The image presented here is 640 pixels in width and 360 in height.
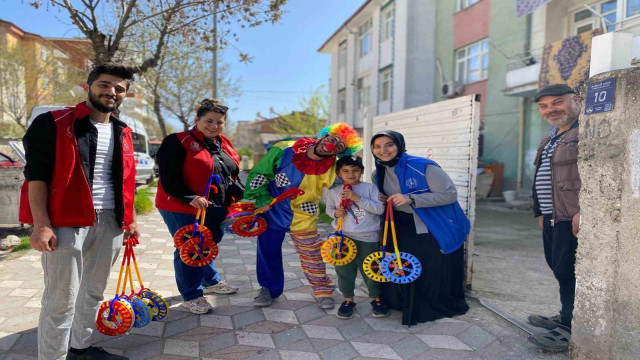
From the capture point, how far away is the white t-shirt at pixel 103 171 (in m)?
2.50

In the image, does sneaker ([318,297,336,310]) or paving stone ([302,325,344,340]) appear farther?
sneaker ([318,297,336,310])

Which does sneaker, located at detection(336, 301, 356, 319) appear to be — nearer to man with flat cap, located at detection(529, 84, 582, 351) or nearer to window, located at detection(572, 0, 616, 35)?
man with flat cap, located at detection(529, 84, 582, 351)

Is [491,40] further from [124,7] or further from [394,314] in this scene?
[394,314]

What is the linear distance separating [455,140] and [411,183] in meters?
1.03

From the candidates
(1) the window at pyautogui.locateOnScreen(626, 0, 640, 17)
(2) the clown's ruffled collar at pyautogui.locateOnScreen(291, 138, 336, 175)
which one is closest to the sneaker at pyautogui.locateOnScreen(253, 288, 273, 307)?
(2) the clown's ruffled collar at pyautogui.locateOnScreen(291, 138, 336, 175)

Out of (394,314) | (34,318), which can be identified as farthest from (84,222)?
(394,314)

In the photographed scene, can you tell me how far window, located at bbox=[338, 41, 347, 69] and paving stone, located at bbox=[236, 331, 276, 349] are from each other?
22.1 metres

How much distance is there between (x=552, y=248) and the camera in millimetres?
3094

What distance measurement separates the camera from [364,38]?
70.6 feet

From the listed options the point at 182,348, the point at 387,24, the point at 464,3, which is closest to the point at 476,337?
the point at 182,348

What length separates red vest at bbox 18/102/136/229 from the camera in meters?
2.27

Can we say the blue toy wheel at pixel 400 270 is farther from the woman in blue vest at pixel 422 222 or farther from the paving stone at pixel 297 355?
the paving stone at pixel 297 355

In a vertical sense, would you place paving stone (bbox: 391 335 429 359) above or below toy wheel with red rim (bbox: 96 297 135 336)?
below

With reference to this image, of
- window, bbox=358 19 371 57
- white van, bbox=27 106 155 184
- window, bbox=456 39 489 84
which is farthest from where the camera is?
window, bbox=358 19 371 57
